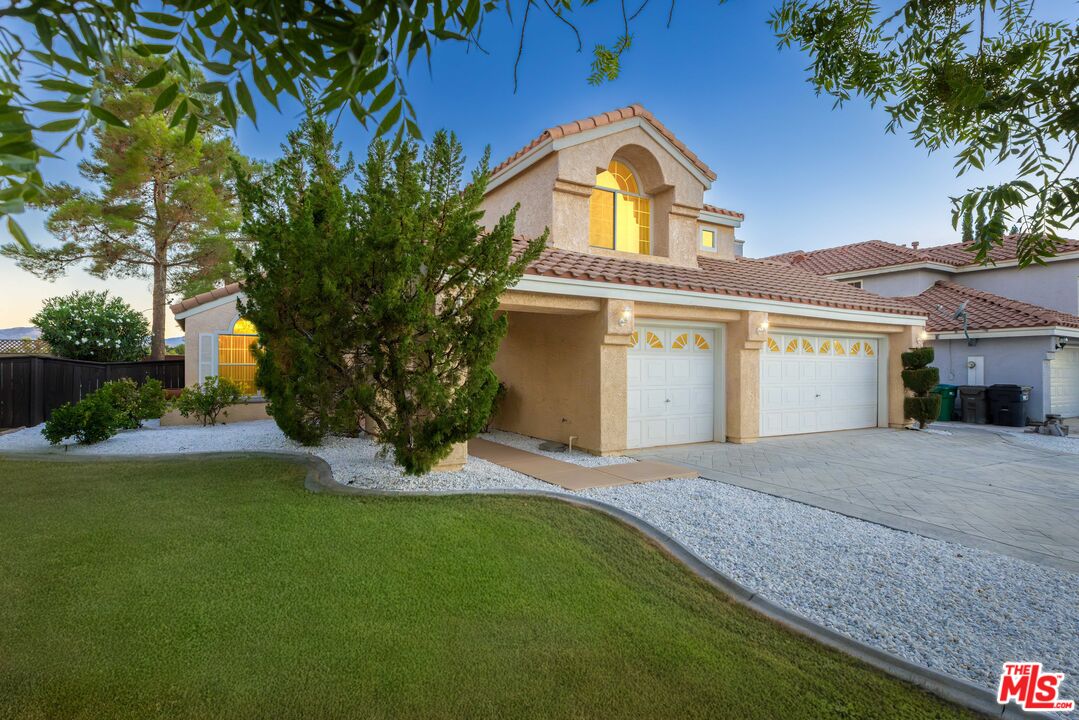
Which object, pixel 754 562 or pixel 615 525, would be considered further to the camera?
pixel 615 525

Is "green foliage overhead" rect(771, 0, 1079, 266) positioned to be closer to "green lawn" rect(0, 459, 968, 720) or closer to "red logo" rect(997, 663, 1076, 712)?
"red logo" rect(997, 663, 1076, 712)

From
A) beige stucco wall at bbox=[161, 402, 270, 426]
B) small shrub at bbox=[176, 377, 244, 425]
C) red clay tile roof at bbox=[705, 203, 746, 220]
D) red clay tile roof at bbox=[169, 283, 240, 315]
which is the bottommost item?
beige stucco wall at bbox=[161, 402, 270, 426]

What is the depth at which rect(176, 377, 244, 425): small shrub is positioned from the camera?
12.9m

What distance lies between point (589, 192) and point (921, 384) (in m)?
10.7

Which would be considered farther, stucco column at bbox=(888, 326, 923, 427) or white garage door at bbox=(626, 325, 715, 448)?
stucco column at bbox=(888, 326, 923, 427)

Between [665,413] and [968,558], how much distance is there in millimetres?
6214

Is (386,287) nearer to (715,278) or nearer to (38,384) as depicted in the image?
(715,278)

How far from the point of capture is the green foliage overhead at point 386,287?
6.38 meters

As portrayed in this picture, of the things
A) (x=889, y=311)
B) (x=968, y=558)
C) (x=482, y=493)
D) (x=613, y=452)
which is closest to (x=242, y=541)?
(x=482, y=493)

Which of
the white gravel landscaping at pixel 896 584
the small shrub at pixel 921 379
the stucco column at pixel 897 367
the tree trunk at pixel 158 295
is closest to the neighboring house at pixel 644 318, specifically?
the stucco column at pixel 897 367

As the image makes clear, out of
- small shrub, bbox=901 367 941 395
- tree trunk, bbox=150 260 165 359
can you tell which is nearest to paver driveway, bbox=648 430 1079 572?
small shrub, bbox=901 367 941 395

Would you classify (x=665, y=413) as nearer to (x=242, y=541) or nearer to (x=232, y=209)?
(x=242, y=541)

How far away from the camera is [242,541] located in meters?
4.96

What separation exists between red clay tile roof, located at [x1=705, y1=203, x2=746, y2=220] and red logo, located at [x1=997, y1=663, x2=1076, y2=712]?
13.5 metres
